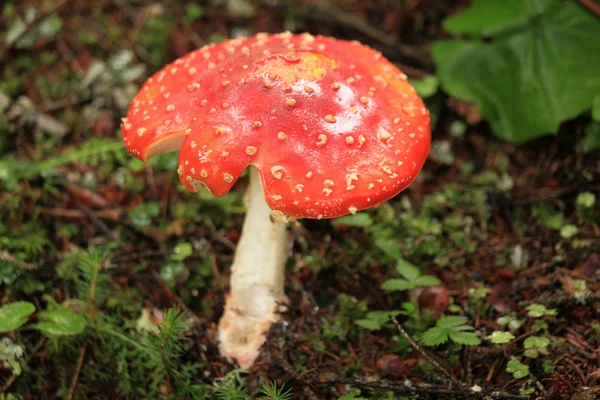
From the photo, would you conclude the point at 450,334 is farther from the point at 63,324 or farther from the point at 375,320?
the point at 63,324

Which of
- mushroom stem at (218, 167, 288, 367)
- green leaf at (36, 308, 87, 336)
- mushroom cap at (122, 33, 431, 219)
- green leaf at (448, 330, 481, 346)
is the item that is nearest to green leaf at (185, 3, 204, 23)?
mushroom cap at (122, 33, 431, 219)

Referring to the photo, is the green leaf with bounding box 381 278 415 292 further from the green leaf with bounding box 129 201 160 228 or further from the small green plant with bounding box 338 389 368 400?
the green leaf with bounding box 129 201 160 228

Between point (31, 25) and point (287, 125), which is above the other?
point (287, 125)

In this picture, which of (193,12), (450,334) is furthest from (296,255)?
(193,12)

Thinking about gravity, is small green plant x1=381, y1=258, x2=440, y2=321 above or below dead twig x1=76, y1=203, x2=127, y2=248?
above


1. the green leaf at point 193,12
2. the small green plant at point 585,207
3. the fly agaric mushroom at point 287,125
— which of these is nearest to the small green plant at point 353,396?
the fly agaric mushroom at point 287,125

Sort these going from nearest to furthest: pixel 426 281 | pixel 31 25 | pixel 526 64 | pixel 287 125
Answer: pixel 287 125 < pixel 426 281 < pixel 526 64 < pixel 31 25
